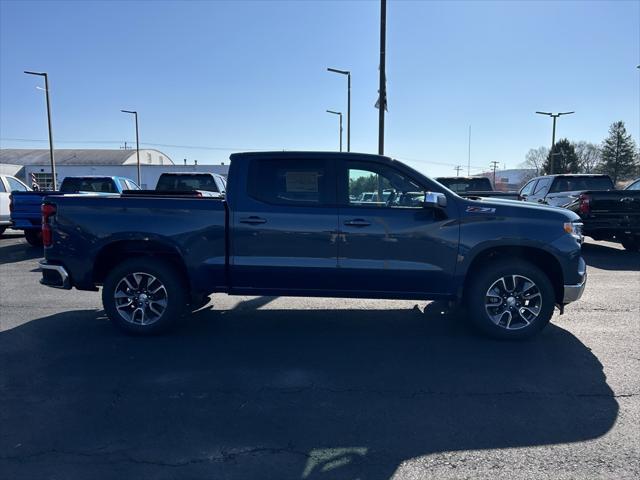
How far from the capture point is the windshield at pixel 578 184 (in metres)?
13.4

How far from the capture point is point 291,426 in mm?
3467

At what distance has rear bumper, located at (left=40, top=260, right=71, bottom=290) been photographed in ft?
17.8

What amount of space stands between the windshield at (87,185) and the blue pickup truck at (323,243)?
946cm

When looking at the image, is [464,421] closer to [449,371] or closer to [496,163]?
[449,371]

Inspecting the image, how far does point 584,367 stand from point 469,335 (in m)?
1.25

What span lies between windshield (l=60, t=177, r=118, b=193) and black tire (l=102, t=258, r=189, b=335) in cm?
972

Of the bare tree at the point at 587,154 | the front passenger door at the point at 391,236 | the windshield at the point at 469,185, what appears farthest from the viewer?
the bare tree at the point at 587,154

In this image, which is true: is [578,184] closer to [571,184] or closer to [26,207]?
[571,184]

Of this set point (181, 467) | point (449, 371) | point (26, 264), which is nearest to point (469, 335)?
point (449, 371)

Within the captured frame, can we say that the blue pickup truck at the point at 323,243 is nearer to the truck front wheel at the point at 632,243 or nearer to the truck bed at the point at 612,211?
the truck bed at the point at 612,211

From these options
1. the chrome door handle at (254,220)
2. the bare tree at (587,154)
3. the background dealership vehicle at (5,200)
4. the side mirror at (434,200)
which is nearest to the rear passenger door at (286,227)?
the chrome door handle at (254,220)

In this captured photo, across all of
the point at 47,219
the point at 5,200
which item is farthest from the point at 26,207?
the point at 47,219

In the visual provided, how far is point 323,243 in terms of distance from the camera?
205 inches

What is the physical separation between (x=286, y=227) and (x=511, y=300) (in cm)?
257
